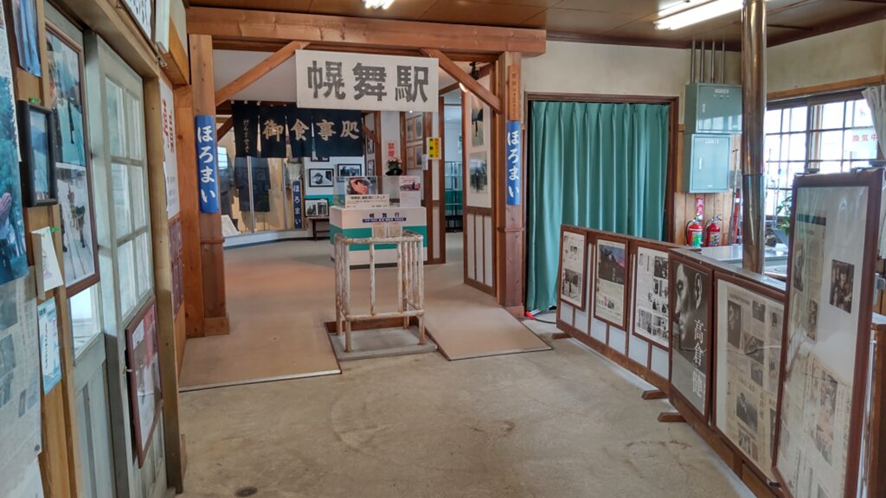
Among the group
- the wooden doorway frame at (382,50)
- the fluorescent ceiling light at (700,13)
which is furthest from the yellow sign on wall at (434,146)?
the fluorescent ceiling light at (700,13)

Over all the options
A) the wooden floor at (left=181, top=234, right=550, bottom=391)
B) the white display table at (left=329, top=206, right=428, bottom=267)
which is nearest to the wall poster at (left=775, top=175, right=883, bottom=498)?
the wooden floor at (left=181, top=234, right=550, bottom=391)

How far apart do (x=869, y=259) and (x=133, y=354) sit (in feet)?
7.03

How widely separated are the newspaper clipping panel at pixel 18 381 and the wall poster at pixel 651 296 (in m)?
3.06

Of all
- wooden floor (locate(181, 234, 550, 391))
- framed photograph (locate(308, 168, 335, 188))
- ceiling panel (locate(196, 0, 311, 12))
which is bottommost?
wooden floor (locate(181, 234, 550, 391))

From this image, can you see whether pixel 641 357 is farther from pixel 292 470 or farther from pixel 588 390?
pixel 292 470

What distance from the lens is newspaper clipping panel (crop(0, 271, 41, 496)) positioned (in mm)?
985

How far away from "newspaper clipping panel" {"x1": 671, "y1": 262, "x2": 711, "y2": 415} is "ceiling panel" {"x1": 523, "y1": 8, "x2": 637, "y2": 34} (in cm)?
279

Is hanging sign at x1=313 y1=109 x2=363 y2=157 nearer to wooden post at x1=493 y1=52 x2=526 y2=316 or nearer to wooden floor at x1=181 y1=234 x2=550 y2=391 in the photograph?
wooden floor at x1=181 y1=234 x2=550 y2=391

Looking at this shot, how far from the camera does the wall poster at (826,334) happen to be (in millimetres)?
1461

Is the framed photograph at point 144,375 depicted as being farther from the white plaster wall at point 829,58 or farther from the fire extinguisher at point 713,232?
the white plaster wall at point 829,58

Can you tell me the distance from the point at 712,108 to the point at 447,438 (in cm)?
474

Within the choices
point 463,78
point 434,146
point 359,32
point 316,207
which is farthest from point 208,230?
point 316,207

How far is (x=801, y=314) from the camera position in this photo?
5.88 ft

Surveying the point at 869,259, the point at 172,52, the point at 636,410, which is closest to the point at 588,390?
the point at 636,410
